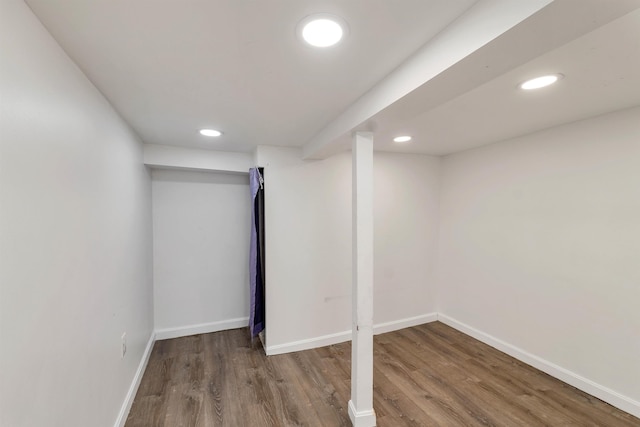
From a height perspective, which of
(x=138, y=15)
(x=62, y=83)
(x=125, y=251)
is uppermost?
(x=138, y=15)

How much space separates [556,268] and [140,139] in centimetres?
397

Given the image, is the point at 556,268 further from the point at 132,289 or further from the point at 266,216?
the point at 132,289

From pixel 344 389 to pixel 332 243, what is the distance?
1.40m

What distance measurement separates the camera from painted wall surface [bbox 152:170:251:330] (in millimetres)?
3227

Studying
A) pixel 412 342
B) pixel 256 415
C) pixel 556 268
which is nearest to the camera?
pixel 256 415

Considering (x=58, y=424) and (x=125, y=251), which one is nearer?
(x=58, y=424)

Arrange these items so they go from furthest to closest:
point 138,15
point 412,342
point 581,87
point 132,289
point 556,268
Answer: point 412,342
point 556,268
point 132,289
point 581,87
point 138,15

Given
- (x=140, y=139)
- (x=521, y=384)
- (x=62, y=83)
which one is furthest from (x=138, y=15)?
(x=521, y=384)

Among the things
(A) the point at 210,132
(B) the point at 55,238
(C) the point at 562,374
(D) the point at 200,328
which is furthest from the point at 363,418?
(A) the point at 210,132

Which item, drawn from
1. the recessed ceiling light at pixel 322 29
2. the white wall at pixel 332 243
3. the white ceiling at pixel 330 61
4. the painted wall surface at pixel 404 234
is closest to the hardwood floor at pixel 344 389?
the white wall at pixel 332 243

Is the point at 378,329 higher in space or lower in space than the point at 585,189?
lower

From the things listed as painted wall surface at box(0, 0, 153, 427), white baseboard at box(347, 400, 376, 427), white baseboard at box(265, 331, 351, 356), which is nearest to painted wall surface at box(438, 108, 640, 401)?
white baseboard at box(265, 331, 351, 356)

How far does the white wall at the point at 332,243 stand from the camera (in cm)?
289

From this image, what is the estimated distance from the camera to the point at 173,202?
10.7ft
